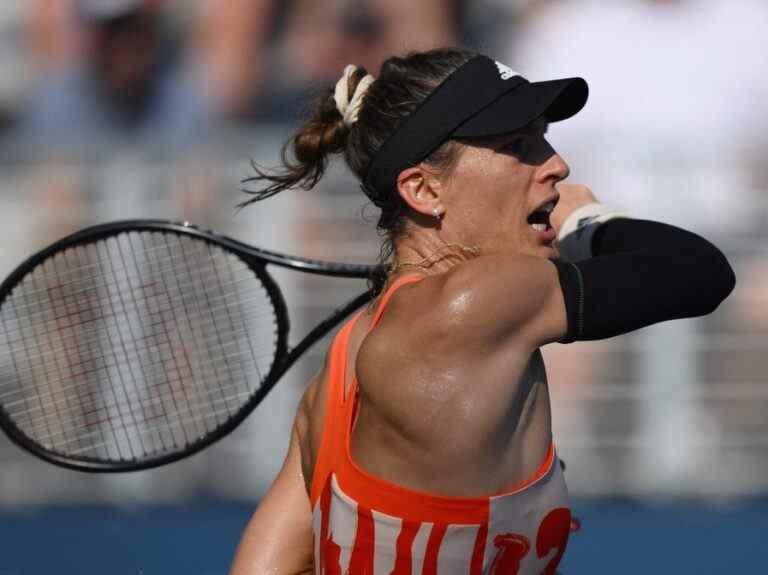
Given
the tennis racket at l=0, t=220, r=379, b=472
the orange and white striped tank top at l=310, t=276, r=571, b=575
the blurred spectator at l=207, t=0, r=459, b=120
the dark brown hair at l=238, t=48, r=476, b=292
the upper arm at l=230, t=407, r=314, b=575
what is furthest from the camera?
the blurred spectator at l=207, t=0, r=459, b=120

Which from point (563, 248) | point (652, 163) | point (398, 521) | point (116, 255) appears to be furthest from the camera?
point (652, 163)

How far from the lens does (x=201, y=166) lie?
5.62 meters

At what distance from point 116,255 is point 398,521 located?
300 centimetres

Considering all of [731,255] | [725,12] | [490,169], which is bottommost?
[731,255]

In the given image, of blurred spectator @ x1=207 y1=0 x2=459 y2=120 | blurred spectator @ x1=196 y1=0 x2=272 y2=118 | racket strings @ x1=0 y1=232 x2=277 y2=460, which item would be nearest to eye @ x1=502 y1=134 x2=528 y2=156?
racket strings @ x1=0 y1=232 x2=277 y2=460

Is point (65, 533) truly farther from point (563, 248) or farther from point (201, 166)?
point (563, 248)

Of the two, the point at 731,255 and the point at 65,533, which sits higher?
the point at 731,255

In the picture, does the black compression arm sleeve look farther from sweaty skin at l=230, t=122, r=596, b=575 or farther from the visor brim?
the visor brim

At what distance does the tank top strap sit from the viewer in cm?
202

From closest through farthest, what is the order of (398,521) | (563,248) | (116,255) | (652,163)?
1. (398,521)
2. (563,248)
3. (116,255)
4. (652,163)

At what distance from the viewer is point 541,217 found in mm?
2117

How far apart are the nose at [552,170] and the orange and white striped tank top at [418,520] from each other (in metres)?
0.24

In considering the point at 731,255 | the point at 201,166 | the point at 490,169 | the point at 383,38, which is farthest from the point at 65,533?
the point at 490,169

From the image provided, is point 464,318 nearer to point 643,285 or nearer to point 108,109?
Answer: point 643,285
